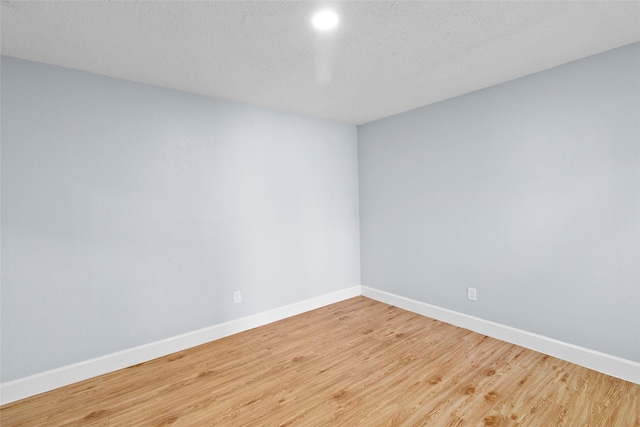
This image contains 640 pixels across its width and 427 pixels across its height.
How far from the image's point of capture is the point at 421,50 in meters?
2.21

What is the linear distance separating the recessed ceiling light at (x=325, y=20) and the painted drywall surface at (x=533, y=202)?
1949 mm

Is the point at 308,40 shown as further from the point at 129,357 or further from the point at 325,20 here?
the point at 129,357

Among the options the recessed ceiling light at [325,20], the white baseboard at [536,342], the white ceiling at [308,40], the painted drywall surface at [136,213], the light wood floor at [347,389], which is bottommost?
the light wood floor at [347,389]

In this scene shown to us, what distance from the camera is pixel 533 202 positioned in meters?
2.70

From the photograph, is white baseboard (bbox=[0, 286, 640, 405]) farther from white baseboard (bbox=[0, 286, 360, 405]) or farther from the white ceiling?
the white ceiling

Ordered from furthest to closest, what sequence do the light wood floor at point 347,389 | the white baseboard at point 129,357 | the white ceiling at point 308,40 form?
the white baseboard at point 129,357, the light wood floor at point 347,389, the white ceiling at point 308,40

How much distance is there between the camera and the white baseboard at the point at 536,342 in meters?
2.26

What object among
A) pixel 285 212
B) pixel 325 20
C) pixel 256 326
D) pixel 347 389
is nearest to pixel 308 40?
Answer: pixel 325 20

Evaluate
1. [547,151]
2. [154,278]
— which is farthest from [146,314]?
[547,151]

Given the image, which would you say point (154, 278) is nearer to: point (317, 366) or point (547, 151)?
point (317, 366)

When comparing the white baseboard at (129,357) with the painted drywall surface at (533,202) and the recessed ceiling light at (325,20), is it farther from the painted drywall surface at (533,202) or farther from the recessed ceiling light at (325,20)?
the recessed ceiling light at (325,20)

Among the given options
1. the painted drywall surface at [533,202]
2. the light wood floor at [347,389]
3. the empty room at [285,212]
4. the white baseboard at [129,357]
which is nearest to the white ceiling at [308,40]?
the empty room at [285,212]

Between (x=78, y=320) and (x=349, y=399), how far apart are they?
2188 mm

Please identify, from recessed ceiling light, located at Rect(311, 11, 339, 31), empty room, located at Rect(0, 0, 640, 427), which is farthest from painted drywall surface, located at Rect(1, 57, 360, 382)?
recessed ceiling light, located at Rect(311, 11, 339, 31)
